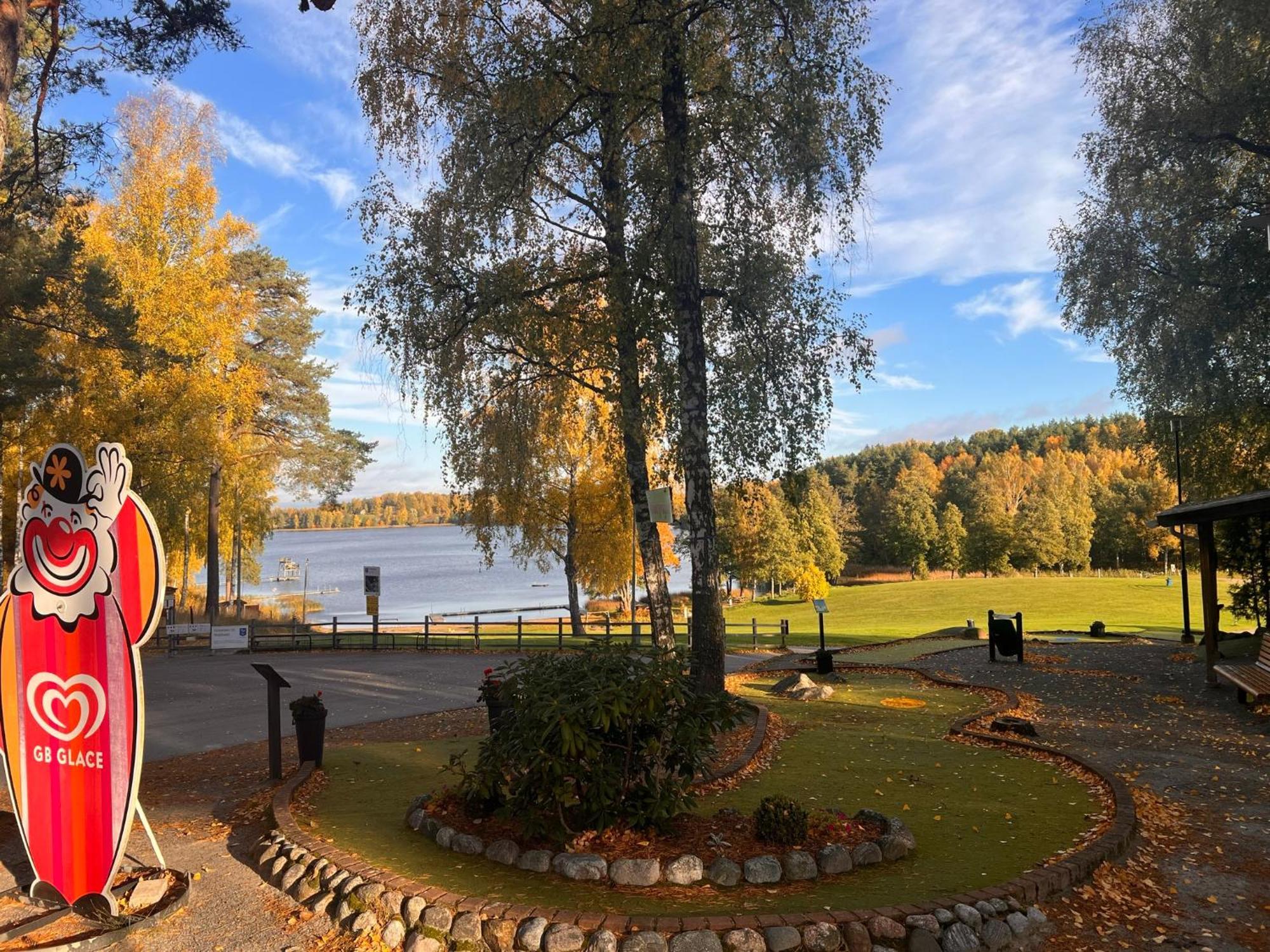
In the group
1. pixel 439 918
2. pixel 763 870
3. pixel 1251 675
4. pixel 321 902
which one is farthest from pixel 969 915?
pixel 1251 675

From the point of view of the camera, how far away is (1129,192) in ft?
50.9

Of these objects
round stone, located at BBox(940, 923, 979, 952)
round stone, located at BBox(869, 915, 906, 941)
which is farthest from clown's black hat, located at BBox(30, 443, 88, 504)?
round stone, located at BBox(940, 923, 979, 952)

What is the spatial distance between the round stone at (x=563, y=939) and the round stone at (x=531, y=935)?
26 mm

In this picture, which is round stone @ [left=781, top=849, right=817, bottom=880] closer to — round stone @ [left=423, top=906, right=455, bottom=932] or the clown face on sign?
round stone @ [left=423, top=906, right=455, bottom=932]

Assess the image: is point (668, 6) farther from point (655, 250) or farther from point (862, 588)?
point (862, 588)

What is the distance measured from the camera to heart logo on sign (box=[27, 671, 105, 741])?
4961 mm

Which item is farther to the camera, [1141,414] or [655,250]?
[1141,414]

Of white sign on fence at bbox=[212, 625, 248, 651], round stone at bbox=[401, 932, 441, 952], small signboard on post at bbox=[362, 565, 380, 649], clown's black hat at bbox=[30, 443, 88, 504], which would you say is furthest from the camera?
white sign on fence at bbox=[212, 625, 248, 651]

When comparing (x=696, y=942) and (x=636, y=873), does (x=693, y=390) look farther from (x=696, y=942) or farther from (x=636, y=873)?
(x=696, y=942)

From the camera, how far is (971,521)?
68.0 meters

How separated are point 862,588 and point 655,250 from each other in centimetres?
4503

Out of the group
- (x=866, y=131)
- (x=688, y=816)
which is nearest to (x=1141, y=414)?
(x=866, y=131)

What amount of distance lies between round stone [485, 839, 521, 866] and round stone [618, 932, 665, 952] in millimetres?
1264

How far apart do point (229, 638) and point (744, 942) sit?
2030 cm
